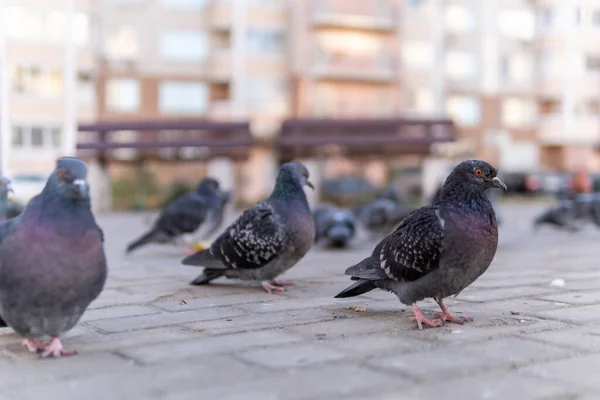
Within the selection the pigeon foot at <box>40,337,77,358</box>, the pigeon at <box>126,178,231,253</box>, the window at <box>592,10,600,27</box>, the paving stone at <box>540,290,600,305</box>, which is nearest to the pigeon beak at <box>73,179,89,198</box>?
the pigeon foot at <box>40,337,77,358</box>

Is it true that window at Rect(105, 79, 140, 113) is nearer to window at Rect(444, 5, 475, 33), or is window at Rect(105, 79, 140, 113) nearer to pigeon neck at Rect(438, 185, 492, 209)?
window at Rect(444, 5, 475, 33)

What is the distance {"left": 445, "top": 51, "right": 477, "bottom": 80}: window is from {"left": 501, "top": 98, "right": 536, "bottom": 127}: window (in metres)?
2.89

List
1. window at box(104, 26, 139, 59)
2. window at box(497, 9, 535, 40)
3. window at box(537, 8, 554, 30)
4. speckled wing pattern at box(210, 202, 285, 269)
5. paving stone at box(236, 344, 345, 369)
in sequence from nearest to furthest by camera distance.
A: paving stone at box(236, 344, 345, 369) → speckled wing pattern at box(210, 202, 285, 269) → window at box(104, 26, 139, 59) → window at box(497, 9, 535, 40) → window at box(537, 8, 554, 30)

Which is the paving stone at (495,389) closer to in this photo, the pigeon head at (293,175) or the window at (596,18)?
the pigeon head at (293,175)

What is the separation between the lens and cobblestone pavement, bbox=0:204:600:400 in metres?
3.43

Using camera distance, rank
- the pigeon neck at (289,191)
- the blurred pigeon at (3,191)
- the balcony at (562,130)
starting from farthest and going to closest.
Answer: the balcony at (562,130) → the blurred pigeon at (3,191) → the pigeon neck at (289,191)

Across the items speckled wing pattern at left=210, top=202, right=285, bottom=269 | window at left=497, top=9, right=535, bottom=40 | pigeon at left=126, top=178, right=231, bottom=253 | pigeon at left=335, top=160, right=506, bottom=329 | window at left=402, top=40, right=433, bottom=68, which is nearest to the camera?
pigeon at left=335, top=160, right=506, bottom=329

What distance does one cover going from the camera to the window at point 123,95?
3478 centimetres

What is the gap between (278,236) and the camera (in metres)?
6.45

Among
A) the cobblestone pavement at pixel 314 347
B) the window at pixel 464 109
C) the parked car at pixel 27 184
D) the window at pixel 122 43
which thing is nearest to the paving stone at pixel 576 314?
the cobblestone pavement at pixel 314 347

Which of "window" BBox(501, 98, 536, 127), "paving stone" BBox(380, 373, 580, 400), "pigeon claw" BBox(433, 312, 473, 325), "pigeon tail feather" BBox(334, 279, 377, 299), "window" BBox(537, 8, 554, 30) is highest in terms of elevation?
"window" BBox(537, 8, 554, 30)

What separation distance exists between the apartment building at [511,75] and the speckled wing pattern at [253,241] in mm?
32843

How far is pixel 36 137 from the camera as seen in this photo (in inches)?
1289

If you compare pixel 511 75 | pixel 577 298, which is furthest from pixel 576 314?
pixel 511 75
